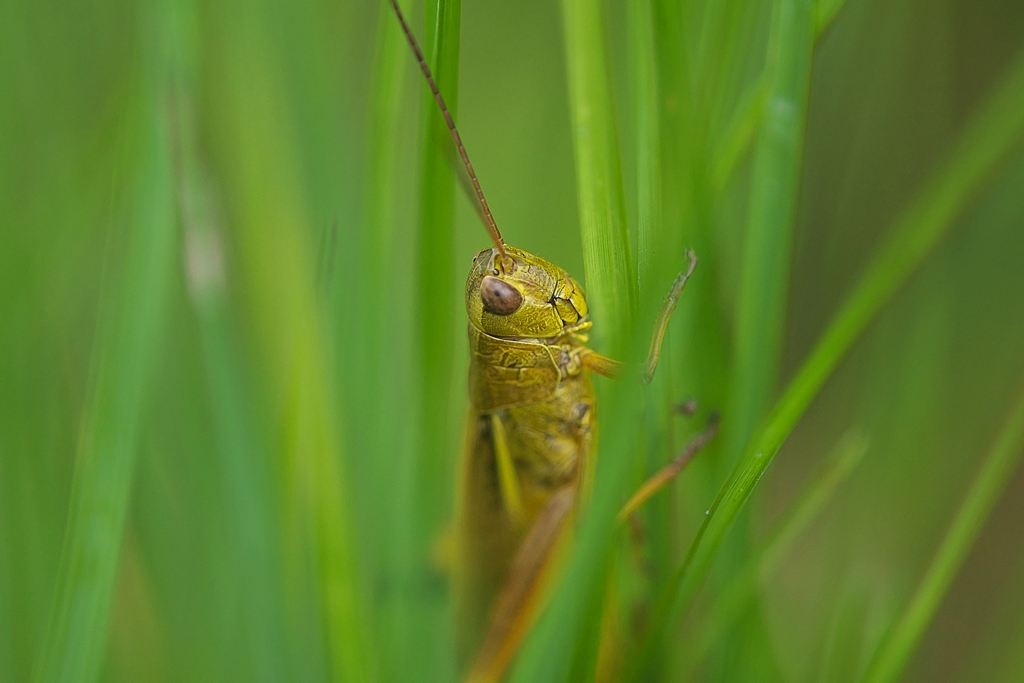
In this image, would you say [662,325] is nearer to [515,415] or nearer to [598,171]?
[598,171]

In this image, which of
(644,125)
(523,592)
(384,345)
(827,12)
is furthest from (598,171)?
(523,592)

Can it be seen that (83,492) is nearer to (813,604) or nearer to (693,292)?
(693,292)

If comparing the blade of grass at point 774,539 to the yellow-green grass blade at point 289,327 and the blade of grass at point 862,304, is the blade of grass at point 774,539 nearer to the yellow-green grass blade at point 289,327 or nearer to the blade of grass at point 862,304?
the blade of grass at point 862,304

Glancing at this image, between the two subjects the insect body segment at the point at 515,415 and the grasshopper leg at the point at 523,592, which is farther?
the grasshopper leg at the point at 523,592

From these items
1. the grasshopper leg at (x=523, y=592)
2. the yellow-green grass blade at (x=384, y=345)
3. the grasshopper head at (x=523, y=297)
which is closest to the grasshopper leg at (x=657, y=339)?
the grasshopper head at (x=523, y=297)

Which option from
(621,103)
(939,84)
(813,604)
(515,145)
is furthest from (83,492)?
(939,84)

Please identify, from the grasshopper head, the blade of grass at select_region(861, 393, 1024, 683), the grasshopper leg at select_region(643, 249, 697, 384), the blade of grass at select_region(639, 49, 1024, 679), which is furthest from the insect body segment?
the blade of grass at select_region(861, 393, 1024, 683)
